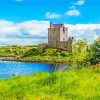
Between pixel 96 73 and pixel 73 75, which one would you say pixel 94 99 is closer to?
pixel 73 75

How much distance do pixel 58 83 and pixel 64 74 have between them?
202 centimetres

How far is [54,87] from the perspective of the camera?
1980 centimetres

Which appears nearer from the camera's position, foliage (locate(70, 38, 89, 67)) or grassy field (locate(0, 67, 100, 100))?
grassy field (locate(0, 67, 100, 100))

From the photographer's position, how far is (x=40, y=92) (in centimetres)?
1875

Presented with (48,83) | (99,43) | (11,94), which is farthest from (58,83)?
(99,43)

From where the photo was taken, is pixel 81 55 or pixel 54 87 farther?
pixel 81 55

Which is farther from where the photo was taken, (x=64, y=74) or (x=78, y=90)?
(x=64, y=74)

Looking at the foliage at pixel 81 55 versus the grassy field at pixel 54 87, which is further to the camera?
the foliage at pixel 81 55

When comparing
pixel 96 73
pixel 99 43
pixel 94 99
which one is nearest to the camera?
pixel 94 99

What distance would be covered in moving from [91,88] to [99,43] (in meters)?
28.0

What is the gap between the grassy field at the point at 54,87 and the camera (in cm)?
1764

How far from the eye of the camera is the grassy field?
17.6 meters

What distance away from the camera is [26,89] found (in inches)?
767

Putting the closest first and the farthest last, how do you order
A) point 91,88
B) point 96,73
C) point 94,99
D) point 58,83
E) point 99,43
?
1. point 94,99
2. point 91,88
3. point 58,83
4. point 96,73
5. point 99,43
